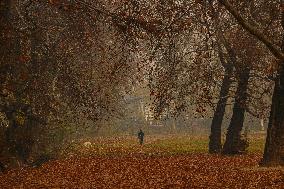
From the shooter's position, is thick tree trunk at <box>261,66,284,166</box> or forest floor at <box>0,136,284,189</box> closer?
forest floor at <box>0,136,284,189</box>

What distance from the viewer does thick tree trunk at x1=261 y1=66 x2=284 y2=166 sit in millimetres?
15938

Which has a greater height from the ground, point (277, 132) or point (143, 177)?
point (277, 132)

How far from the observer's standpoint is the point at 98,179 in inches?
618

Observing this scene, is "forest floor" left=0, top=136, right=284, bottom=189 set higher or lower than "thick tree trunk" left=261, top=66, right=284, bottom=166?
lower

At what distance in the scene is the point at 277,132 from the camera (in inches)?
630

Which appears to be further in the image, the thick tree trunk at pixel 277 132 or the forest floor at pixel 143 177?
the thick tree trunk at pixel 277 132

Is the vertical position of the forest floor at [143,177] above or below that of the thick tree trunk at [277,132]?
below

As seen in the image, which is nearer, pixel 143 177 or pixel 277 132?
pixel 143 177

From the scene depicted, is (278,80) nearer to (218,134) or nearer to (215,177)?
(215,177)

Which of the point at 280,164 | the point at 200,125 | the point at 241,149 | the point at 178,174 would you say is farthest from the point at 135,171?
the point at 200,125

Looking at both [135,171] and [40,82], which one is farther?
[40,82]

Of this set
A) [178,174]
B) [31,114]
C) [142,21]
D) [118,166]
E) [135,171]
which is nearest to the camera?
[142,21]

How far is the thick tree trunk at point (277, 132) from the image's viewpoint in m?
15.9

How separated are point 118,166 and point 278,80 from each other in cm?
708
